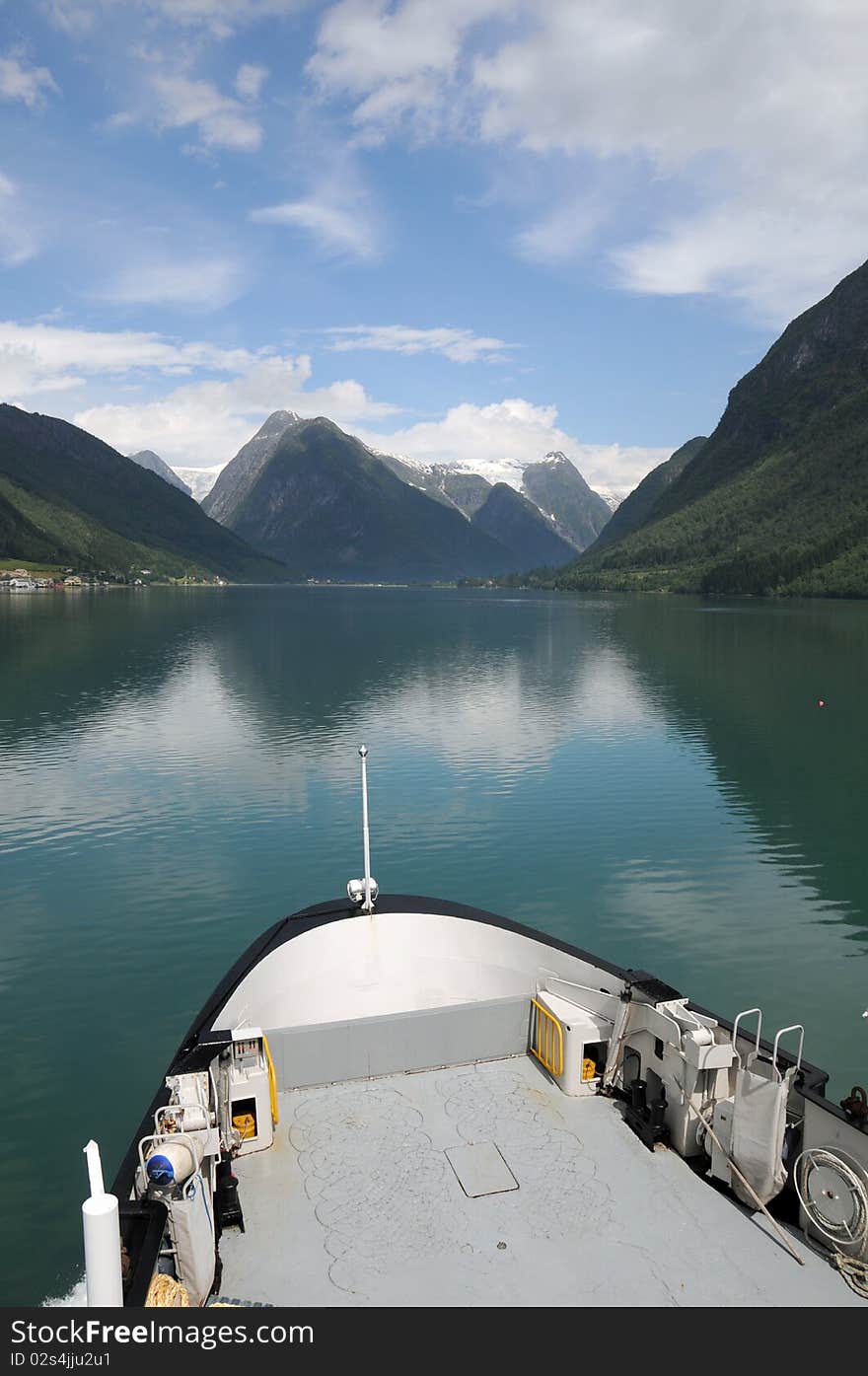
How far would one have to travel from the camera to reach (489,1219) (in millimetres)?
11141

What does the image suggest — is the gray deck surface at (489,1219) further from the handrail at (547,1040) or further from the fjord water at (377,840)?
the fjord water at (377,840)

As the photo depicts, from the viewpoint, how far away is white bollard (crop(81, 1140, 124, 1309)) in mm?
6625

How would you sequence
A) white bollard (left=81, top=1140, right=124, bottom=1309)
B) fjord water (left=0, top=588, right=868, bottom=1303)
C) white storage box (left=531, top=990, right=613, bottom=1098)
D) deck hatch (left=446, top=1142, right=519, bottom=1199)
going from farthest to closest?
fjord water (left=0, top=588, right=868, bottom=1303)
white storage box (left=531, top=990, right=613, bottom=1098)
deck hatch (left=446, top=1142, right=519, bottom=1199)
white bollard (left=81, top=1140, right=124, bottom=1309)

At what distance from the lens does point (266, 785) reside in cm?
4438

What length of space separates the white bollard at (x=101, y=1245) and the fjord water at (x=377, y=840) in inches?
310

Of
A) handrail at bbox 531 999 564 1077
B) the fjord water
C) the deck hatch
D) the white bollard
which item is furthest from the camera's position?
the fjord water

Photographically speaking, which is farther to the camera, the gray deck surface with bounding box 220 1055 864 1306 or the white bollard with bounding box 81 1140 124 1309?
the gray deck surface with bounding box 220 1055 864 1306

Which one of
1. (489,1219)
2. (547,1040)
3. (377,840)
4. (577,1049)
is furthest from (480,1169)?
(377,840)

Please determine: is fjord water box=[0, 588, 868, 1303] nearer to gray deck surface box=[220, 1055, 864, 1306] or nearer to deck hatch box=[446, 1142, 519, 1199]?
gray deck surface box=[220, 1055, 864, 1306]

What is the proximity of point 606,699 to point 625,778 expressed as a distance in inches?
1038

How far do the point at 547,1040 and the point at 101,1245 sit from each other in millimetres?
9203

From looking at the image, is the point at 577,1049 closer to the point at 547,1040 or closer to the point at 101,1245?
the point at 547,1040

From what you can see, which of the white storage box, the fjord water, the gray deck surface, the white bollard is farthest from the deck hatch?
the fjord water

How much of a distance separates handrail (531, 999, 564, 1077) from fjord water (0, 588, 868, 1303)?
327 inches
